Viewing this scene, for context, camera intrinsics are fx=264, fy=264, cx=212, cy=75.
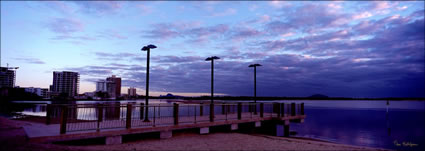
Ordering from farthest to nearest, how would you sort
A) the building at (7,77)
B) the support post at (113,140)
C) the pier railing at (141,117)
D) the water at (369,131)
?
the building at (7,77), the water at (369,131), the pier railing at (141,117), the support post at (113,140)

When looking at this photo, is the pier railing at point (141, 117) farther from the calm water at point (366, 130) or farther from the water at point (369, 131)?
the water at point (369, 131)

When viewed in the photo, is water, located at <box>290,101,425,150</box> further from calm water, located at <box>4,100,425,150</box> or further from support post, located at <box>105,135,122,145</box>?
support post, located at <box>105,135,122,145</box>

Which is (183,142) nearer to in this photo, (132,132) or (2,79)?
(132,132)

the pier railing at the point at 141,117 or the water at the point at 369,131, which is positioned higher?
the pier railing at the point at 141,117

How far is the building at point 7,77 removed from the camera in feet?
567

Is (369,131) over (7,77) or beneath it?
beneath

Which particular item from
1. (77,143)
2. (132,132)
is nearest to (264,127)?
(132,132)

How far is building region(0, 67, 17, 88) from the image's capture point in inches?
6809

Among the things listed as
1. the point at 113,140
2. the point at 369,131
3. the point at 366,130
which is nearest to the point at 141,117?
the point at 113,140

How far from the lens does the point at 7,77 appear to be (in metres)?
184

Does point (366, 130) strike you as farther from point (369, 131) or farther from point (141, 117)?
point (141, 117)

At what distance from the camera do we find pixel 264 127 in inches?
874

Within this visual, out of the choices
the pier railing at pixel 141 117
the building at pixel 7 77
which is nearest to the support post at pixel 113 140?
the pier railing at pixel 141 117

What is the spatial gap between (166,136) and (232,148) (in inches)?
144
